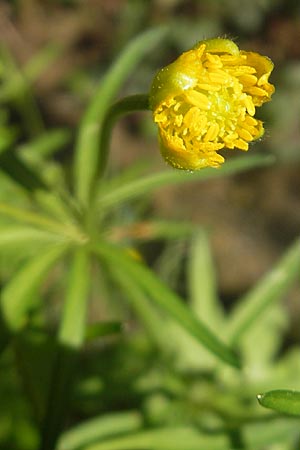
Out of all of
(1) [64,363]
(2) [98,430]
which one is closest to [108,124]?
(1) [64,363]

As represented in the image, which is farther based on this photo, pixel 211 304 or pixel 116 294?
pixel 116 294

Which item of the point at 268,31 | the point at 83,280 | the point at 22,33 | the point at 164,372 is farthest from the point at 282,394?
the point at 22,33

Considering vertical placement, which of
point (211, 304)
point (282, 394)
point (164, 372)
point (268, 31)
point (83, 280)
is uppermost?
point (268, 31)

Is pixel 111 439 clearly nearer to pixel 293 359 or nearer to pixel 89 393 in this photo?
pixel 89 393

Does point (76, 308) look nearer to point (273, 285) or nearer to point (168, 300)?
point (168, 300)

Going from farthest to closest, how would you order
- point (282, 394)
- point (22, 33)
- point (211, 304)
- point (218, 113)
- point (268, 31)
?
1. point (22, 33)
2. point (268, 31)
3. point (211, 304)
4. point (218, 113)
5. point (282, 394)

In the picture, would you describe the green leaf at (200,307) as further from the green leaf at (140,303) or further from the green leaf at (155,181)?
the green leaf at (155,181)

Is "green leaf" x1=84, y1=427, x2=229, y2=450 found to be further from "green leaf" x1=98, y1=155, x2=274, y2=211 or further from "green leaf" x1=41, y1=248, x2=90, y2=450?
"green leaf" x1=98, y1=155, x2=274, y2=211

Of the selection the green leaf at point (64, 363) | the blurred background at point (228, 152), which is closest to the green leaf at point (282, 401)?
the green leaf at point (64, 363)

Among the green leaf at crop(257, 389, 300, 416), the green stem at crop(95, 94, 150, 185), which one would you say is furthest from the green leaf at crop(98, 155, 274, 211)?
the green leaf at crop(257, 389, 300, 416)
